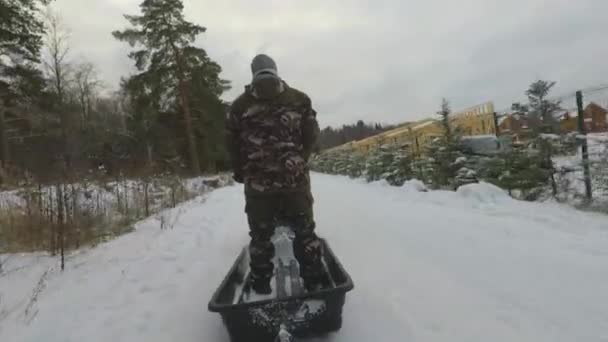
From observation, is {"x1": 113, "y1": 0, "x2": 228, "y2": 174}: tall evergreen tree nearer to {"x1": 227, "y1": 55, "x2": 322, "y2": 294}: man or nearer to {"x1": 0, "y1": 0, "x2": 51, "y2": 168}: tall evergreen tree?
{"x1": 0, "y1": 0, "x2": 51, "y2": 168}: tall evergreen tree

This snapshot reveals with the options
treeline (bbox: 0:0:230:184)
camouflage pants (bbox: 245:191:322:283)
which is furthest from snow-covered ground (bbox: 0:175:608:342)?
treeline (bbox: 0:0:230:184)

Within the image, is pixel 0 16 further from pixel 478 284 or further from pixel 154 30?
pixel 478 284

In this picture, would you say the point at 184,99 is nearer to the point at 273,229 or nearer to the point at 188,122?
the point at 188,122

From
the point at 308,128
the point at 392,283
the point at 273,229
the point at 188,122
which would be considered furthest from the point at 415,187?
the point at 188,122

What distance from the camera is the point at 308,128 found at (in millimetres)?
2592

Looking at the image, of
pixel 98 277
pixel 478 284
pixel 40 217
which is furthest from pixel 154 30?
pixel 478 284

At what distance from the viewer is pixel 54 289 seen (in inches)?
124

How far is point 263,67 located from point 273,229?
1.08m

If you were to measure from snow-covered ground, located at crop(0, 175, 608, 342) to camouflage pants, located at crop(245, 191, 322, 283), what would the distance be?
0.42 metres

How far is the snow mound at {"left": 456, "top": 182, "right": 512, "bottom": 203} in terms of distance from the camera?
605 centimetres

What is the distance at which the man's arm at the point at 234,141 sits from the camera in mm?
2529

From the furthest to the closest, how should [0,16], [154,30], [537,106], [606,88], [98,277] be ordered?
[154,30] → [0,16] → [537,106] → [606,88] → [98,277]

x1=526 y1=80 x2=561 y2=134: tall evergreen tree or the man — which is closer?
the man

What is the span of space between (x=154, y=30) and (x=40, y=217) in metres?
22.0
